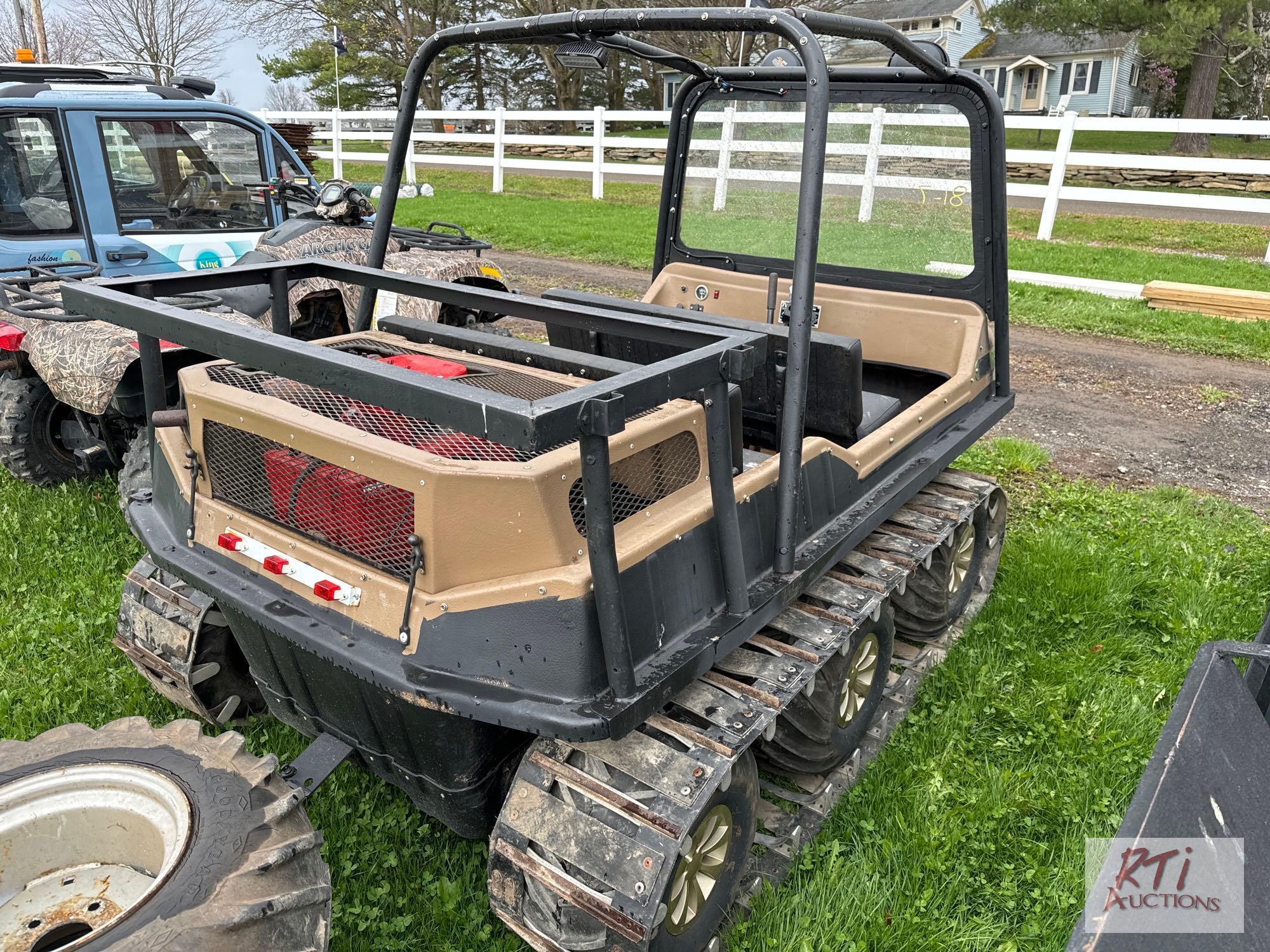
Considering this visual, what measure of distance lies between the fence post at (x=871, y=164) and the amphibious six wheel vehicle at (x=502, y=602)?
530 mm

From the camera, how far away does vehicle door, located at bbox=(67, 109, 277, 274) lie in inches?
223

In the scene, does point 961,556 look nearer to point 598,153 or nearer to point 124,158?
point 124,158

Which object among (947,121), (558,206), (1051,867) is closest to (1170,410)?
(947,121)

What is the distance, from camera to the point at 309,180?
22.4 ft

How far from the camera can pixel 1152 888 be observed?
184cm

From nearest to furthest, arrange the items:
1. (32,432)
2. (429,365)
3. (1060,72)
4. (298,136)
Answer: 1. (429,365)
2. (32,432)
3. (298,136)
4. (1060,72)

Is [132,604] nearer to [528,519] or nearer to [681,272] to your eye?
[528,519]

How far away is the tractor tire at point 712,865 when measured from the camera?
2.36 meters

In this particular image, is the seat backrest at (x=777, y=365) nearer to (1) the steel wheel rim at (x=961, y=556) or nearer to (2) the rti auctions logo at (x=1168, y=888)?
(1) the steel wheel rim at (x=961, y=556)

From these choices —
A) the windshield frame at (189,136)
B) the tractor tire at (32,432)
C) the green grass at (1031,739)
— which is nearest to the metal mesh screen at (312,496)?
the green grass at (1031,739)

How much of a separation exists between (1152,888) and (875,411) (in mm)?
2274

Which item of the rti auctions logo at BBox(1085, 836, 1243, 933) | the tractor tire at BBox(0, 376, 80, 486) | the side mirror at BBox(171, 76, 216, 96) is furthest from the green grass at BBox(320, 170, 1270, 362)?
the side mirror at BBox(171, 76, 216, 96)

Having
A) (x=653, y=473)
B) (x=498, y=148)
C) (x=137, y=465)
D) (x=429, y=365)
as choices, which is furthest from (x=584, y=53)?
(x=498, y=148)

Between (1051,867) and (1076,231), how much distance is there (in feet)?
41.0
